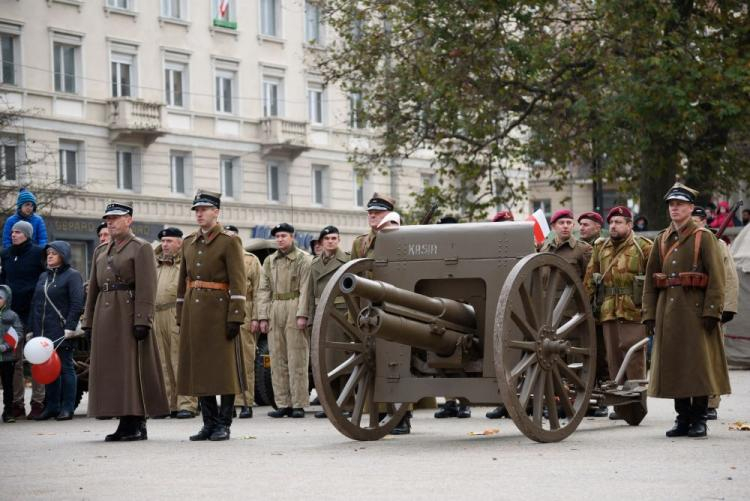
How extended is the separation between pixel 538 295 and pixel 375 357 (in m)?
1.41

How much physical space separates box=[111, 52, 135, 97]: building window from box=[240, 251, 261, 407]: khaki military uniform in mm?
30385

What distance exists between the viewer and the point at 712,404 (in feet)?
47.8

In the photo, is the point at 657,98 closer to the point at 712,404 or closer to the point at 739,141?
the point at 739,141

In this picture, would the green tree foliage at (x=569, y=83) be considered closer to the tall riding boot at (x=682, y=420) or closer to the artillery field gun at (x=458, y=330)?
the tall riding boot at (x=682, y=420)

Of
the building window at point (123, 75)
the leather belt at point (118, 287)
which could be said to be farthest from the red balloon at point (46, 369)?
the building window at point (123, 75)

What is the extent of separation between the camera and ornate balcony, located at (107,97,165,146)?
46.5 meters

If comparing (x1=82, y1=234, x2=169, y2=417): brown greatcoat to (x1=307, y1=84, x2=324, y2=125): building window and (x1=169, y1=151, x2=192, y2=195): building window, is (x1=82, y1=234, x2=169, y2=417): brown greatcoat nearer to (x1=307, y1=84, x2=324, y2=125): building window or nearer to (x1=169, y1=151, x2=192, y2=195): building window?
(x1=169, y1=151, x2=192, y2=195): building window

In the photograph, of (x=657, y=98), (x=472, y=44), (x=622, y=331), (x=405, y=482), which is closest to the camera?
(x=405, y=482)

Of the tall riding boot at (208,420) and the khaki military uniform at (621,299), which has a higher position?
the khaki military uniform at (621,299)

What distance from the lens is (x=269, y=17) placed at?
170 ft

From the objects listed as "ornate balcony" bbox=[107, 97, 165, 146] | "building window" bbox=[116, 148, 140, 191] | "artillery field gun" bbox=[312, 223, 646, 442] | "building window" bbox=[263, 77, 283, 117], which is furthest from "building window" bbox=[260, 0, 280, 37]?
"artillery field gun" bbox=[312, 223, 646, 442]

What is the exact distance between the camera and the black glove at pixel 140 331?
42.0ft

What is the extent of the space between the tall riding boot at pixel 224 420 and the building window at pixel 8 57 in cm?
3250

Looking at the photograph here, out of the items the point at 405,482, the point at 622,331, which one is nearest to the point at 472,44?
→ the point at 622,331
